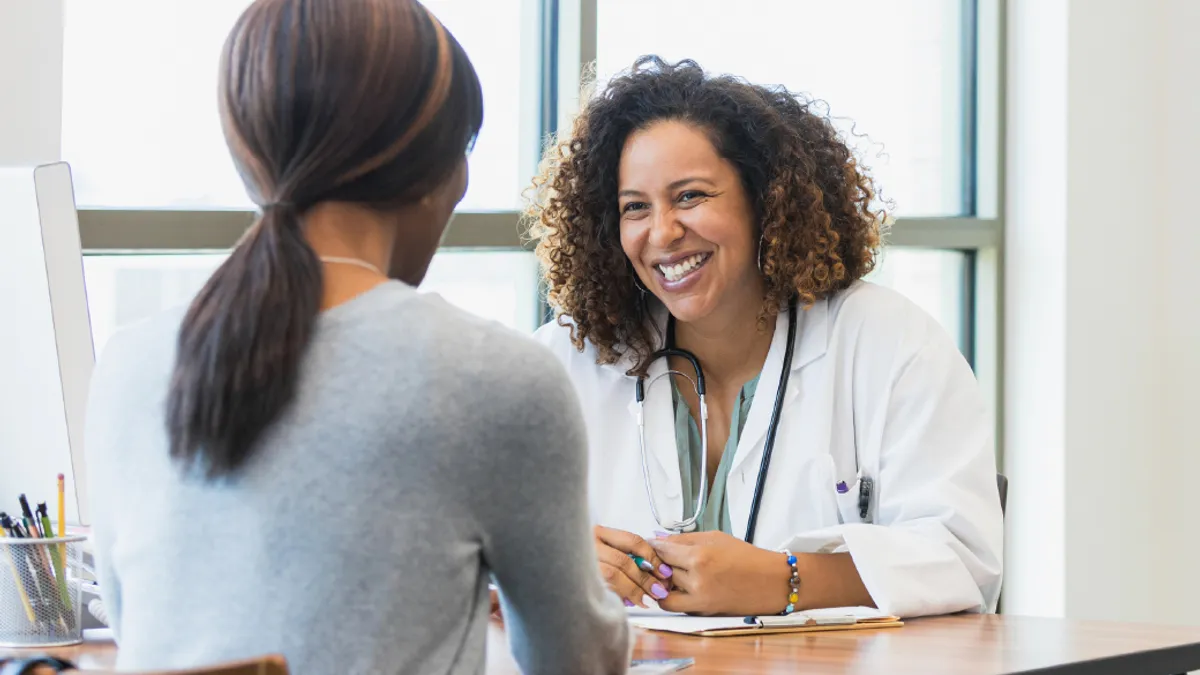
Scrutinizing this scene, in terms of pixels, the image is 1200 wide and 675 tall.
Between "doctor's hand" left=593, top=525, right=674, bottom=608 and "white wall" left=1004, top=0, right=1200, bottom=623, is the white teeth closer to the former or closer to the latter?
"doctor's hand" left=593, top=525, right=674, bottom=608

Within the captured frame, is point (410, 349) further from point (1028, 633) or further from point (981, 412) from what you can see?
point (981, 412)

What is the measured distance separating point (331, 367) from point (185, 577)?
0.16 meters

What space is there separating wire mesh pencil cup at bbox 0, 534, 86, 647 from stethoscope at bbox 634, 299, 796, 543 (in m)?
0.89

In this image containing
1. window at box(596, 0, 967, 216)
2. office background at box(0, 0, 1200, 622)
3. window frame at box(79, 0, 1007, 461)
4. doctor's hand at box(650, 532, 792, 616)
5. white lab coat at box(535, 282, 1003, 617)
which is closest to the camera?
doctor's hand at box(650, 532, 792, 616)

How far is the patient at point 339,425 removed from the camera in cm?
81

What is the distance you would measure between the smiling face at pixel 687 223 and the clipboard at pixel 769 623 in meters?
0.59

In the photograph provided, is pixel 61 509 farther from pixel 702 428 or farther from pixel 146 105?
pixel 146 105

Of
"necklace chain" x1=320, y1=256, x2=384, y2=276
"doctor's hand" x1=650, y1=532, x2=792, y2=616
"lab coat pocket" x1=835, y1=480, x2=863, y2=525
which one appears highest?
"necklace chain" x1=320, y1=256, x2=384, y2=276

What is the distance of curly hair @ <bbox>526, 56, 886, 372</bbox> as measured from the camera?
2.03 meters

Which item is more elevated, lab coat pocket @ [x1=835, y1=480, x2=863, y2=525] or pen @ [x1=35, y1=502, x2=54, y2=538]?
pen @ [x1=35, y1=502, x2=54, y2=538]

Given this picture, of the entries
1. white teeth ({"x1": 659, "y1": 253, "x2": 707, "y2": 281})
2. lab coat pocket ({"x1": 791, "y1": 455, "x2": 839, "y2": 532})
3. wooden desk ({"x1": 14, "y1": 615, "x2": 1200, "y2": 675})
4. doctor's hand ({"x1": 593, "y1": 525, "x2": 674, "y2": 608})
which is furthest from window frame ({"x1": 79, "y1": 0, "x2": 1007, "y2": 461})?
wooden desk ({"x1": 14, "y1": 615, "x2": 1200, "y2": 675})

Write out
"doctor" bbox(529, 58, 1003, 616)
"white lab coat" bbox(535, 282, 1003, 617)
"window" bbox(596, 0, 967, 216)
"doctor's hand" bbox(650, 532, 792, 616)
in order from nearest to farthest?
1. "doctor's hand" bbox(650, 532, 792, 616)
2. "white lab coat" bbox(535, 282, 1003, 617)
3. "doctor" bbox(529, 58, 1003, 616)
4. "window" bbox(596, 0, 967, 216)

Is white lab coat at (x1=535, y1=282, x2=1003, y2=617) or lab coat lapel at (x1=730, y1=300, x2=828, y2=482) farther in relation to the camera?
lab coat lapel at (x1=730, y1=300, x2=828, y2=482)

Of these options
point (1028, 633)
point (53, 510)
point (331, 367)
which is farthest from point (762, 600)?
point (331, 367)
